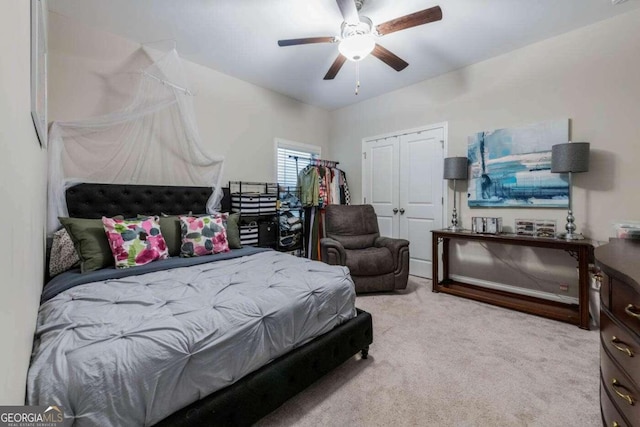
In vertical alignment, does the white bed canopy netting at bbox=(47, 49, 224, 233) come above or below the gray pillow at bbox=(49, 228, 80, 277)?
above

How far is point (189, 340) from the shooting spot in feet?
3.61

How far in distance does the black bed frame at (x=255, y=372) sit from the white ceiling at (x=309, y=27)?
5.13 feet

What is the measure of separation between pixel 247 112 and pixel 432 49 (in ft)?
8.11

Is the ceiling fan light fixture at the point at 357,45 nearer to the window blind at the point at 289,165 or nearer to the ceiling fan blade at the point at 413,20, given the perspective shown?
the ceiling fan blade at the point at 413,20

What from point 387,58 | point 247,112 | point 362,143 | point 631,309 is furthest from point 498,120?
point 247,112

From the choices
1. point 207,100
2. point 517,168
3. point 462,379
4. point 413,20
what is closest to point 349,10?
point 413,20

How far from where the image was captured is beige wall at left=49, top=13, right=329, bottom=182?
2414 mm

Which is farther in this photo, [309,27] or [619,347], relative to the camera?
[309,27]

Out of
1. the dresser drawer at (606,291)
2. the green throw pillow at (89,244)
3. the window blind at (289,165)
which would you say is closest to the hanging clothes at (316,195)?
the window blind at (289,165)

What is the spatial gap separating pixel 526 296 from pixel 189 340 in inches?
137

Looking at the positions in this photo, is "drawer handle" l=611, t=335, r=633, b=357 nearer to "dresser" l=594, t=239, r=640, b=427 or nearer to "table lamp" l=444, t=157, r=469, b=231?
"dresser" l=594, t=239, r=640, b=427

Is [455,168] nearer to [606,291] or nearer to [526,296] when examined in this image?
[526,296]

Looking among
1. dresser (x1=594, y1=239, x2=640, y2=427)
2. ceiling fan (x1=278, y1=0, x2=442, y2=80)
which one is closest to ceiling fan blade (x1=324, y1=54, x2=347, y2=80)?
ceiling fan (x1=278, y1=0, x2=442, y2=80)

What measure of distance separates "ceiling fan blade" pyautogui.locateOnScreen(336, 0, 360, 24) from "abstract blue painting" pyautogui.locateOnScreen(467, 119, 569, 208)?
7.27ft
